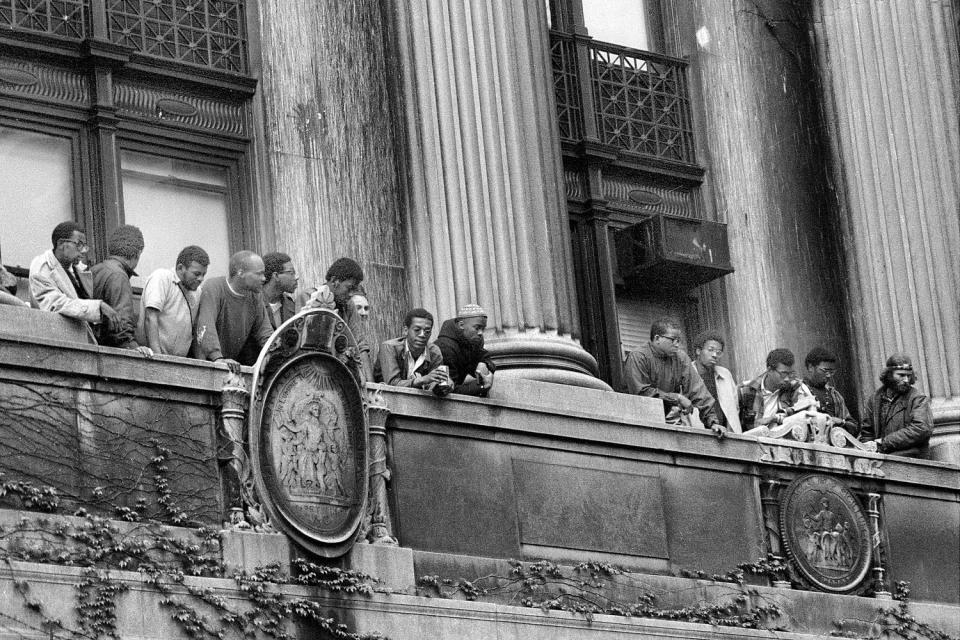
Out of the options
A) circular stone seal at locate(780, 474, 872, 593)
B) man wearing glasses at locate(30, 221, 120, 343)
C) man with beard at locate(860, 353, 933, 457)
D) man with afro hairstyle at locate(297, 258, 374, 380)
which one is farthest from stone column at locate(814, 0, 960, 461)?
man wearing glasses at locate(30, 221, 120, 343)

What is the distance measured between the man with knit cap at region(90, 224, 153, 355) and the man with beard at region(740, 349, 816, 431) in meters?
7.59

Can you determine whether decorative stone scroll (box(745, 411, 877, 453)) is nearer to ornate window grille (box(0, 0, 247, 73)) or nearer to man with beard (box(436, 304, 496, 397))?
man with beard (box(436, 304, 496, 397))

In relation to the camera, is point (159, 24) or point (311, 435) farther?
point (159, 24)

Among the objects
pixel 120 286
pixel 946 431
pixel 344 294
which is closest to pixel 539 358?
pixel 344 294

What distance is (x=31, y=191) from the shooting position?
71.0ft

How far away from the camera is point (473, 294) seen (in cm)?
2189

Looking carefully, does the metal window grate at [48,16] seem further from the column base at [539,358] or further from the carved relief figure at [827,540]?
the carved relief figure at [827,540]

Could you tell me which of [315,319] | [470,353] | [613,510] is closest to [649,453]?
[613,510]

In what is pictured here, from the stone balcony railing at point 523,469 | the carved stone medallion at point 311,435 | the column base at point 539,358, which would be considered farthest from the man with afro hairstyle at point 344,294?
the column base at point 539,358

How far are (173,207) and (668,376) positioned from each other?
552 cm

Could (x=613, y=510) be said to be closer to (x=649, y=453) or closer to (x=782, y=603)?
(x=649, y=453)

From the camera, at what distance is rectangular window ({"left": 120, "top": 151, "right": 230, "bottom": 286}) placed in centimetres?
2248

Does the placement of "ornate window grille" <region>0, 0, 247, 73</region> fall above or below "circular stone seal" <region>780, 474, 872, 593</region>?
above

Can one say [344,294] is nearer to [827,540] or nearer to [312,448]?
[312,448]
